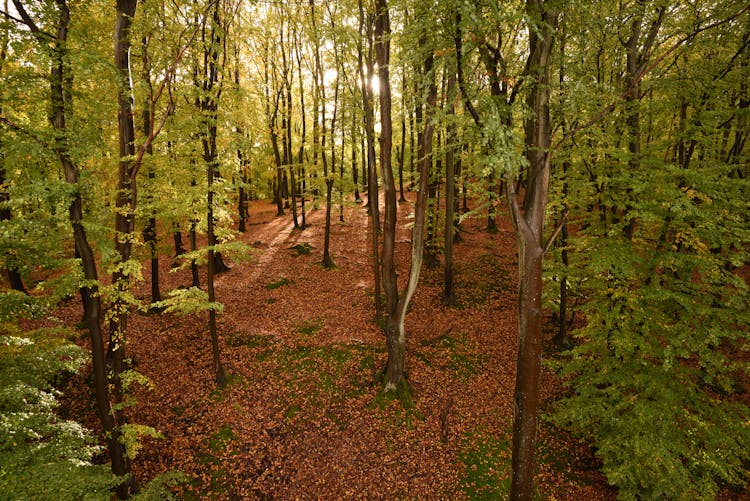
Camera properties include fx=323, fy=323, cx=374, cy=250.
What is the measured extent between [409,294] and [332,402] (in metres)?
3.94

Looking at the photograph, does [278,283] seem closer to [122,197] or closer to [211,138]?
[211,138]

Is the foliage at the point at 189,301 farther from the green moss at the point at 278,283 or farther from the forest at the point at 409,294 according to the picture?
the green moss at the point at 278,283

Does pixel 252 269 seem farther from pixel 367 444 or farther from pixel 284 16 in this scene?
pixel 284 16

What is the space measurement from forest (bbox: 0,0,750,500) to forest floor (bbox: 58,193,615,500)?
75 mm

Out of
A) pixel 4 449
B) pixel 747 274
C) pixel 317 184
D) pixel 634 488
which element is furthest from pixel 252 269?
pixel 747 274

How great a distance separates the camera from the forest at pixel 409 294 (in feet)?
17.5

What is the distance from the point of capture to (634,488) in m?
6.72

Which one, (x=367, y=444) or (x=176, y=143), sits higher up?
(x=176, y=143)

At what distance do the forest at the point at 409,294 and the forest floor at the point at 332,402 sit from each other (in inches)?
2.9

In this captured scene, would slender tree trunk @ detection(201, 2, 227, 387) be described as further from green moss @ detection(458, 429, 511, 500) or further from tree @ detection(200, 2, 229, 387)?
green moss @ detection(458, 429, 511, 500)

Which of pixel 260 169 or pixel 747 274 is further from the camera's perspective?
pixel 260 169

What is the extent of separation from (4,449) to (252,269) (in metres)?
13.1

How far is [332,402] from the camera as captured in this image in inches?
376

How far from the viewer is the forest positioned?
532 cm
